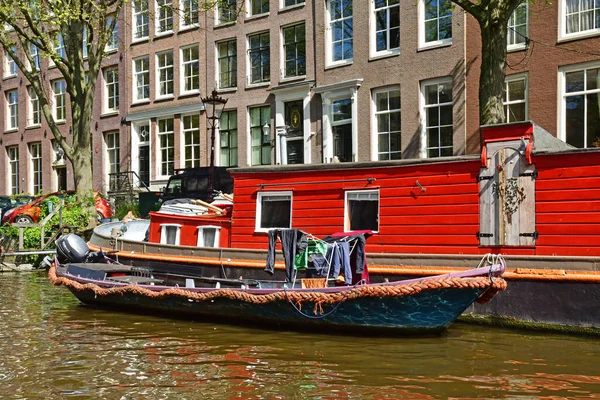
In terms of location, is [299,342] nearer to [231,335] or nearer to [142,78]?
[231,335]

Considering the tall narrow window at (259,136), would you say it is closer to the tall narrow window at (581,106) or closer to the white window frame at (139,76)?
the white window frame at (139,76)

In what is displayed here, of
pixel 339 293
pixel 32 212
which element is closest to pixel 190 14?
pixel 32 212

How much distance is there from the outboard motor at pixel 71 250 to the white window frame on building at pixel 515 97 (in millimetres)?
11418

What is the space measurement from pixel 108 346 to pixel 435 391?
4810mm

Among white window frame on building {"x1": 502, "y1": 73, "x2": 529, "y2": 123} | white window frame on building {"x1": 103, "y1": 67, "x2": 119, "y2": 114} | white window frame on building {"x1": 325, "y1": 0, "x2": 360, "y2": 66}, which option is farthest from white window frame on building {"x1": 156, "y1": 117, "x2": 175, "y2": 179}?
white window frame on building {"x1": 502, "y1": 73, "x2": 529, "y2": 123}

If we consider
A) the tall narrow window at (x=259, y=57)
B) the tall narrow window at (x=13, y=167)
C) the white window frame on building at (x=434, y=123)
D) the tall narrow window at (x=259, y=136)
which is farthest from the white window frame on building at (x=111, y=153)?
the white window frame on building at (x=434, y=123)

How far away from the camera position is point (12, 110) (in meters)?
40.1

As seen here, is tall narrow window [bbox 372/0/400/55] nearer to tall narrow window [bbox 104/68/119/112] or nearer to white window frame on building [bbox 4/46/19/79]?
tall narrow window [bbox 104/68/119/112]

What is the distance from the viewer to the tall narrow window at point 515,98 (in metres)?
20.7

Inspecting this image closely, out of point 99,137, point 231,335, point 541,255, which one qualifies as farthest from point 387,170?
point 99,137

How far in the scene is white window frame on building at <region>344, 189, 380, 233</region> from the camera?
43.3 ft

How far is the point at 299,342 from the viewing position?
10.8 m

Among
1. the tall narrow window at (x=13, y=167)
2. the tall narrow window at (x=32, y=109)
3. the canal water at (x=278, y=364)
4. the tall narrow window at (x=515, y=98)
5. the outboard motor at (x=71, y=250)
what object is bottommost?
the canal water at (x=278, y=364)

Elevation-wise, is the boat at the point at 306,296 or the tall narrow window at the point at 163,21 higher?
the tall narrow window at the point at 163,21
